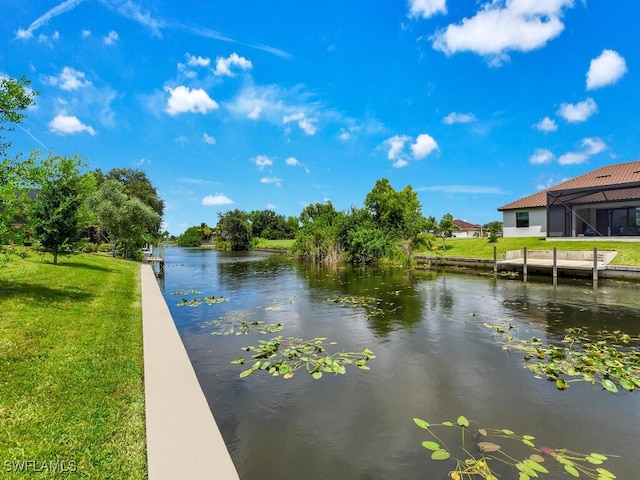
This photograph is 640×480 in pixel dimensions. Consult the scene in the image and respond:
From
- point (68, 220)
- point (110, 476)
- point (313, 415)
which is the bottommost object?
point (313, 415)

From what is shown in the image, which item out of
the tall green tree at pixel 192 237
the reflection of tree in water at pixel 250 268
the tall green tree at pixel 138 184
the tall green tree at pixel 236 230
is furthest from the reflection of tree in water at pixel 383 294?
the tall green tree at pixel 192 237

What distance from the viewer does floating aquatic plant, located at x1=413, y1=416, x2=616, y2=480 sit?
3.92 metres

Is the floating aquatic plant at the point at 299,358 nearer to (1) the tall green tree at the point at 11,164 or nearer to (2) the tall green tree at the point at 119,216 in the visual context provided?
(1) the tall green tree at the point at 11,164

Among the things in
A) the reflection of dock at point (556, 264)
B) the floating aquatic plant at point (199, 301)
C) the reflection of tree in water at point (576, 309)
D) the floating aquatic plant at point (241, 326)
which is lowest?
the floating aquatic plant at point (241, 326)

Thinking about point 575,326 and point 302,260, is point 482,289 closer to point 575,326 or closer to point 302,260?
point 575,326

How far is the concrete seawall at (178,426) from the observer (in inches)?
125

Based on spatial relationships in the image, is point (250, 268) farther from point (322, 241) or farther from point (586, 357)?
point (586, 357)

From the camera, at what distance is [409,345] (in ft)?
28.0

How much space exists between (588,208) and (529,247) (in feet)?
22.8

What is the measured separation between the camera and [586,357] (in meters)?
7.34

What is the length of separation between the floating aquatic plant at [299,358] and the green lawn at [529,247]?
2166 cm

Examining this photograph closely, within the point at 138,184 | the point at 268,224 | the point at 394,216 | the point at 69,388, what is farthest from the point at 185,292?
the point at 268,224

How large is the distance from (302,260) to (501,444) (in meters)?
35.8

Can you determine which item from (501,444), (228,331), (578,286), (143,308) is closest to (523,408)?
(501,444)
